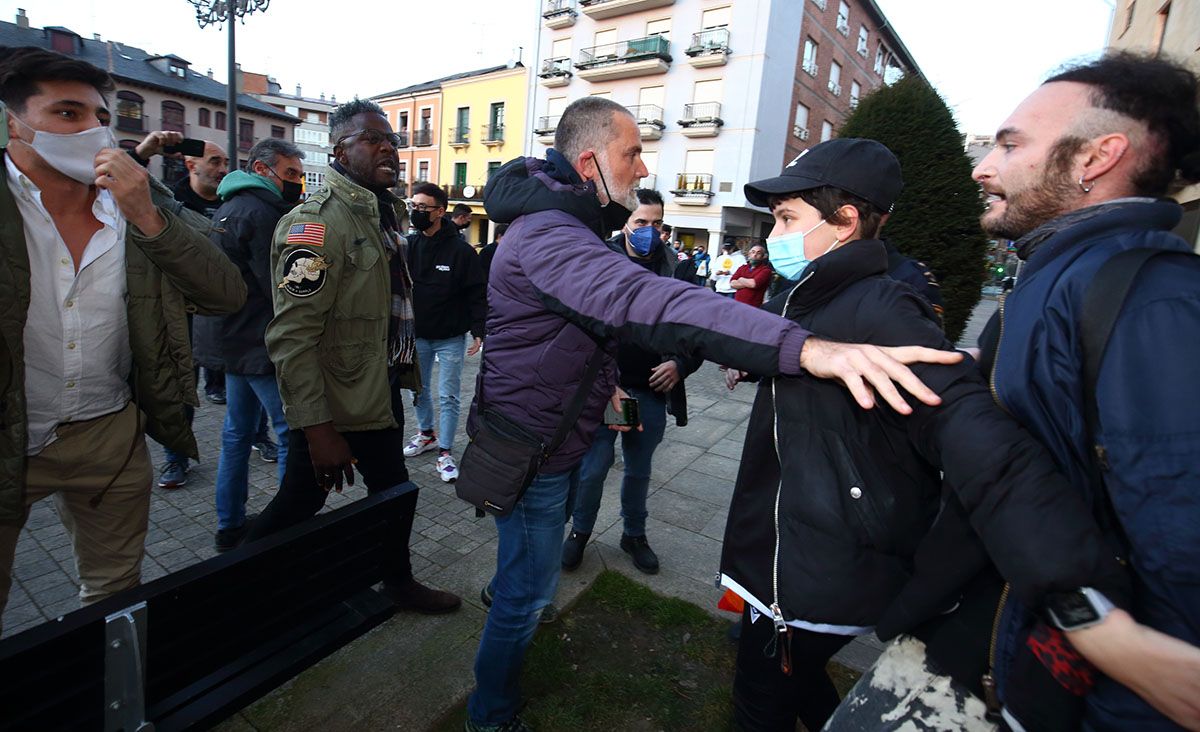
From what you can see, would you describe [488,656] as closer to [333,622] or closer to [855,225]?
[333,622]

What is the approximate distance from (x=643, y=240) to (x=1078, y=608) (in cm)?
303

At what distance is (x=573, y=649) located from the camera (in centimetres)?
274

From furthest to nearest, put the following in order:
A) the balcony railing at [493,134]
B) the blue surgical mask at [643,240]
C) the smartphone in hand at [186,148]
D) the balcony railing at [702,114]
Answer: the balcony railing at [493,134] → the balcony railing at [702,114] → the blue surgical mask at [643,240] → the smartphone in hand at [186,148]

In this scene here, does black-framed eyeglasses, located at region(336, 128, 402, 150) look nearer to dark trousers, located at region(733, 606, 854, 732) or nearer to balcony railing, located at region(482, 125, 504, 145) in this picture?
dark trousers, located at region(733, 606, 854, 732)

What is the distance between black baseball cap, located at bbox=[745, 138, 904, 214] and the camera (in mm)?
1647

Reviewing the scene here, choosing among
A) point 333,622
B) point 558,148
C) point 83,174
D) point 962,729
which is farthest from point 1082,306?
point 83,174

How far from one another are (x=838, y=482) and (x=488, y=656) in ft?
4.60

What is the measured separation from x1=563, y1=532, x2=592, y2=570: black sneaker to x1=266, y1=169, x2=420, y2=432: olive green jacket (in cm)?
128

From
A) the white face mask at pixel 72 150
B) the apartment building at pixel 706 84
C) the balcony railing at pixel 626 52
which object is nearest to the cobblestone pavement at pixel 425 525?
the white face mask at pixel 72 150

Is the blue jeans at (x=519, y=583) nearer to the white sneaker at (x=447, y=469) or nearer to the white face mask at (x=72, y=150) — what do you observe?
the white face mask at (x=72, y=150)

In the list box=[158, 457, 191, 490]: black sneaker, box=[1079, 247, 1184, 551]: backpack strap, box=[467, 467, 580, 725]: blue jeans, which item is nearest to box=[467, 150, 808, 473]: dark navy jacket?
box=[467, 467, 580, 725]: blue jeans

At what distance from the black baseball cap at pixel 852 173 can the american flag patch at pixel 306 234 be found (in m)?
1.78

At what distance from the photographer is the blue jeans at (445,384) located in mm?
4844

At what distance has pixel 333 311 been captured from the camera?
8.39ft
